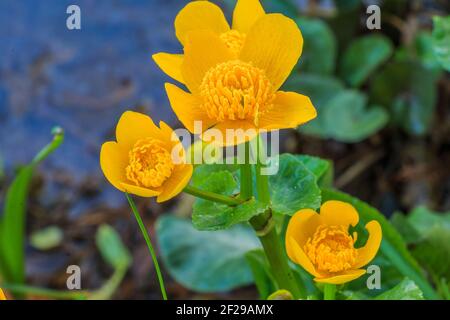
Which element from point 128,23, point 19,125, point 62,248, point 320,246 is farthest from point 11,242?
point 320,246

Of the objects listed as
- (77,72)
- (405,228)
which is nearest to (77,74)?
(77,72)

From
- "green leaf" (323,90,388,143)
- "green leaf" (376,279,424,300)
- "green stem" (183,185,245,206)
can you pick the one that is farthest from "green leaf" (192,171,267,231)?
"green leaf" (323,90,388,143)

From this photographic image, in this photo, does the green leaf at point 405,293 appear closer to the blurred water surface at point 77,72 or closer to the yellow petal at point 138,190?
the yellow petal at point 138,190

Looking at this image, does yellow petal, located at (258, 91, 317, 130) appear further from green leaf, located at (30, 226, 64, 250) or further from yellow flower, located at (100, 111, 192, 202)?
green leaf, located at (30, 226, 64, 250)

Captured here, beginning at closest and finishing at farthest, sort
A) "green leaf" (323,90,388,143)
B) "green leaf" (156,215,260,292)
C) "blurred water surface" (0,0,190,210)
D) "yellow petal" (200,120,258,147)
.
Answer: "yellow petal" (200,120,258,147), "green leaf" (156,215,260,292), "green leaf" (323,90,388,143), "blurred water surface" (0,0,190,210)

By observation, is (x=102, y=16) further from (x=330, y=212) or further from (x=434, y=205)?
(x=330, y=212)

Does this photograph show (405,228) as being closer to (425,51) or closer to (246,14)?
(246,14)

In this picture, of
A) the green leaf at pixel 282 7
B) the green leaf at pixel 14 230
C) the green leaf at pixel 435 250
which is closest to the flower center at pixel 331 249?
the green leaf at pixel 435 250
